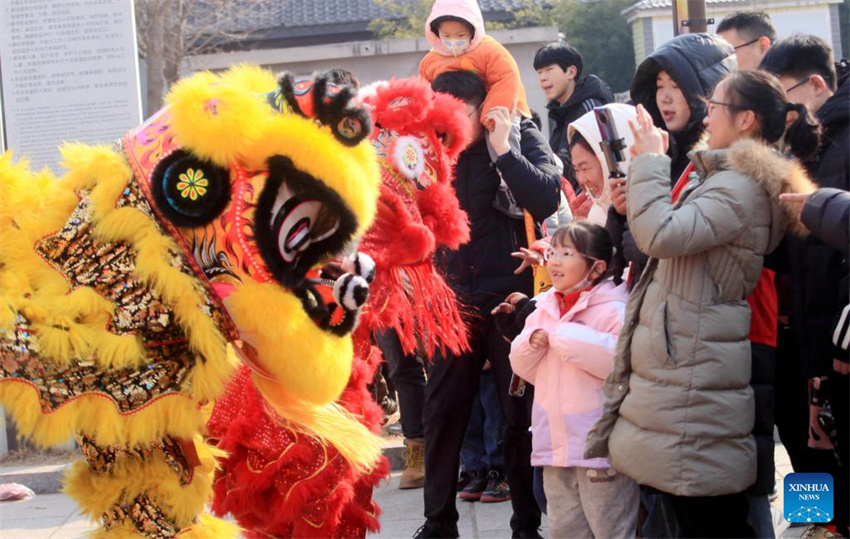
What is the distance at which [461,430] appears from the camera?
414 cm

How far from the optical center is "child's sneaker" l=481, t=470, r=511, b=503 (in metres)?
4.77

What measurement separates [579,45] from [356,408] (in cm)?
1803

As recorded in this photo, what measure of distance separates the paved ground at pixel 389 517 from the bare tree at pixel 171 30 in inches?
377

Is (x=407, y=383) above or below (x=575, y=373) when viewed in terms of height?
below

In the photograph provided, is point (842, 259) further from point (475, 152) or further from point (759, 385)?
point (475, 152)

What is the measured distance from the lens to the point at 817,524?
3543mm

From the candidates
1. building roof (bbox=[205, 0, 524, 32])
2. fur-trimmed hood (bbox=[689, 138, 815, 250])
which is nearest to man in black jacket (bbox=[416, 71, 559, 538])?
fur-trimmed hood (bbox=[689, 138, 815, 250])

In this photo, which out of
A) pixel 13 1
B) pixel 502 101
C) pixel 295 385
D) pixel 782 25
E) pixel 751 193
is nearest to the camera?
pixel 295 385

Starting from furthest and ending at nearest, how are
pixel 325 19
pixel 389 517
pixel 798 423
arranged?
pixel 325 19 < pixel 389 517 < pixel 798 423

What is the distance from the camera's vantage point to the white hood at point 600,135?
365 centimetres

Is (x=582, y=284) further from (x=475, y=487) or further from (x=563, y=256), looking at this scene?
(x=475, y=487)

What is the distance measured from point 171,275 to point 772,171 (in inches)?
66.2

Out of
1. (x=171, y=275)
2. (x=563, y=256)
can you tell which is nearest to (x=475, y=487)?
(x=563, y=256)

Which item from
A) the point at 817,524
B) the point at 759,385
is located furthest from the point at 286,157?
the point at 817,524
